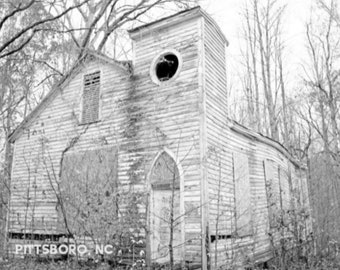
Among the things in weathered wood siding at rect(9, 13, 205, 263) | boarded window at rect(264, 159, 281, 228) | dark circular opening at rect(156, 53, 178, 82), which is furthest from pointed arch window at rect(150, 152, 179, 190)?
boarded window at rect(264, 159, 281, 228)

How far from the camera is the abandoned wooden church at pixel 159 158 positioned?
8164 mm

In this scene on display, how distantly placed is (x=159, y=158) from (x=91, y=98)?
3.68 metres

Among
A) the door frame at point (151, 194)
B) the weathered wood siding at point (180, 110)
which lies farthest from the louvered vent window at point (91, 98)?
the door frame at point (151, 194)

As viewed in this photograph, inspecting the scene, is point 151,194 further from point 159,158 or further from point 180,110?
point 180,110

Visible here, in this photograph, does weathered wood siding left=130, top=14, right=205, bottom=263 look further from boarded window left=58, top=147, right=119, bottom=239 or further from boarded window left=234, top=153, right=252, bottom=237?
boarded window left=234, top=153, right=252, bottom=237

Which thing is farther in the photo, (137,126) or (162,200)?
(137,126)

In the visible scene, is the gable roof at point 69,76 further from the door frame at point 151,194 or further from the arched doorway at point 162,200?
the arched doorway at point 162,200

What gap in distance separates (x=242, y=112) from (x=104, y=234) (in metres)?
22.9

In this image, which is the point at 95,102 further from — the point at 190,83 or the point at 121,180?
the point at 190,83

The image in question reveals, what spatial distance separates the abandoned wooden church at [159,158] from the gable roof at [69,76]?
52mm

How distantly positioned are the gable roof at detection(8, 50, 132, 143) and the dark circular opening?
96 centimetres

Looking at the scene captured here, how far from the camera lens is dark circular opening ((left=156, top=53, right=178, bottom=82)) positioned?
997 centimetres

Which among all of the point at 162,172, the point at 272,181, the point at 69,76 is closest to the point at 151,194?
the point at 162,172

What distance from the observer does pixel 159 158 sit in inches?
359
